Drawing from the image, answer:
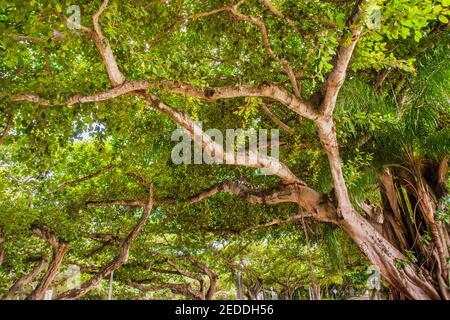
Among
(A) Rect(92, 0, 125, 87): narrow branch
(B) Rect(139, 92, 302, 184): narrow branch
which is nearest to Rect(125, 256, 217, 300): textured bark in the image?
(B) Rect(139, 92, 302, 184): narrow branch

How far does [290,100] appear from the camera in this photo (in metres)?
4.12

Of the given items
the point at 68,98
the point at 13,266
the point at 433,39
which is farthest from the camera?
the point at 13,266

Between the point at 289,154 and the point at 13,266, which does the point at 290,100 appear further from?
the point at 13,266

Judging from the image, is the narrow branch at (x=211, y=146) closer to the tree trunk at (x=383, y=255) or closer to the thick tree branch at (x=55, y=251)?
the tree trunk at (x=383, y=255)

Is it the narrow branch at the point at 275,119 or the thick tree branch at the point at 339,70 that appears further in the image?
the narrow branch at the point at 275,119

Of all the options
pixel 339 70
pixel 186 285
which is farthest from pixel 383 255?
pixel 186 285

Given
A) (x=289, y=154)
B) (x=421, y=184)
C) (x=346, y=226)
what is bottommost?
(x=346, y=226)

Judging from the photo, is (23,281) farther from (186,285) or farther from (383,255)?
(383,255)

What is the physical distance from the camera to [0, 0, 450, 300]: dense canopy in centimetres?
368

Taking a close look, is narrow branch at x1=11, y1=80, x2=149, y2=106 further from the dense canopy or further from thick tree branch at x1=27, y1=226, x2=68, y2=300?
thick tree branch at x1=27, y1=226, x2=68, y2=300

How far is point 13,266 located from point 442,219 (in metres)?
9.92

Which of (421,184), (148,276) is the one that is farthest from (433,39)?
(148,276)

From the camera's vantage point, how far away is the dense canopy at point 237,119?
3.68 meters

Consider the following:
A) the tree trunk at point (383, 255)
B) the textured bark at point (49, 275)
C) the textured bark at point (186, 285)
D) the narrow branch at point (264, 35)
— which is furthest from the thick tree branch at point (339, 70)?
the textured bark at point (186, 285)
